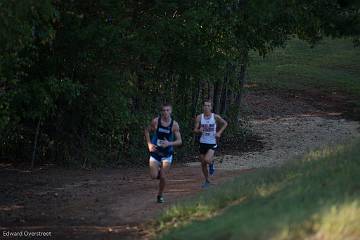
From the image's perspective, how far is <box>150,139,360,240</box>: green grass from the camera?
16.9 ft

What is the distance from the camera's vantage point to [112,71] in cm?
1516

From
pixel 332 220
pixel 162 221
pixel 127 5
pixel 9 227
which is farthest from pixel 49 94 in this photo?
pixel 332 220

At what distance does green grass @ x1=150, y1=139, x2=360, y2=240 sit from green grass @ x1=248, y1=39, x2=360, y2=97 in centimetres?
2270

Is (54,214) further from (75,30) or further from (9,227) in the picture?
(75,30)

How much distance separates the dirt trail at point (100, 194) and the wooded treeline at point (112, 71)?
1.05m

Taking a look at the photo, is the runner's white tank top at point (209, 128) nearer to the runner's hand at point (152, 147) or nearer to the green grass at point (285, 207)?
the runner's hand at point (152, 147)

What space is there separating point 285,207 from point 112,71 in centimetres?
954

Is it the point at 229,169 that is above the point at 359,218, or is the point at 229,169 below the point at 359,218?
below

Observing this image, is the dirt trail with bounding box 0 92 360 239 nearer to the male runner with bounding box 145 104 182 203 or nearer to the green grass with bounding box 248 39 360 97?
the male runner with bounding box 145 104 182 203

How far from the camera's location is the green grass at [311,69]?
35.8 metres

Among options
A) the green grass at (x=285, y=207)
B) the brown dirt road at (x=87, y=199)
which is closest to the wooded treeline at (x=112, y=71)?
the brown dirt road at (x=87, y=199)

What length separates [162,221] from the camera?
27.8 feet

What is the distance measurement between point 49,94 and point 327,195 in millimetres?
8713

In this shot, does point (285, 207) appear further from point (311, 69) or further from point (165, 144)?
point (311, 69)
